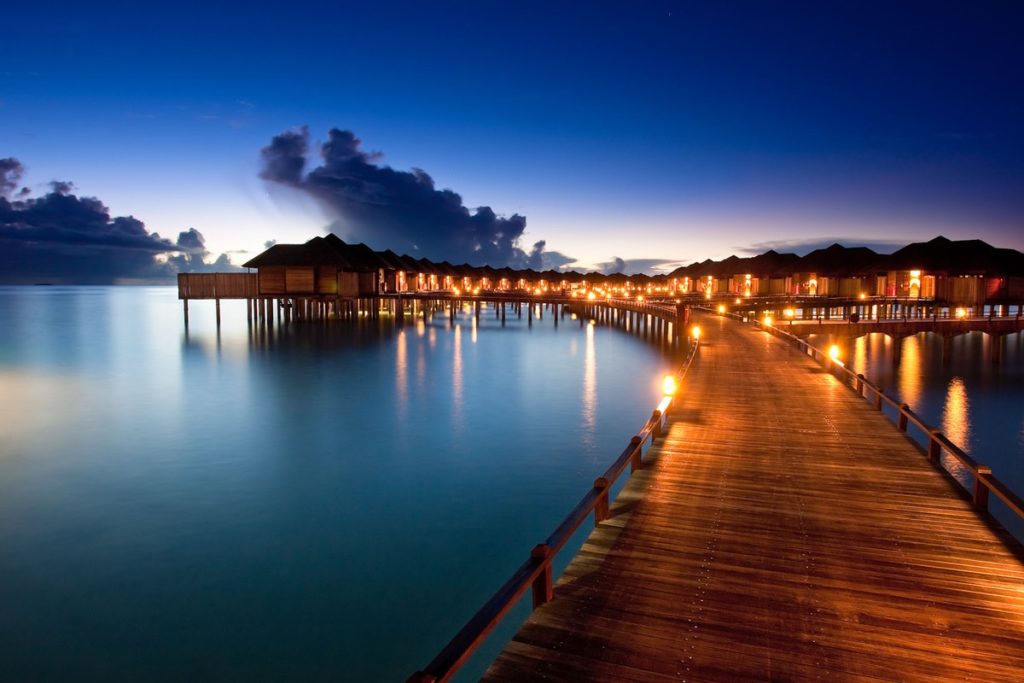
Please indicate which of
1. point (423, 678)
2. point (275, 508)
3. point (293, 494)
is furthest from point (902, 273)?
point (423, 678)

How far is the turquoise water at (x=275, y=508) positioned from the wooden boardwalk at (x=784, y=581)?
2.99 m

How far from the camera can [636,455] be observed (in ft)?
26.5

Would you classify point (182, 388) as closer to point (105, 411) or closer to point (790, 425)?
point (105, 411)

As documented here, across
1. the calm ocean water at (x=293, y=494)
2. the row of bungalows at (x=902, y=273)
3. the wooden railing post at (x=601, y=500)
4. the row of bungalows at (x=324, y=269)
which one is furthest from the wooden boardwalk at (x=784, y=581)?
the row of bungalows at (x=902, y=273)

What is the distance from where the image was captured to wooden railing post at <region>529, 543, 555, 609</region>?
4.58 metres

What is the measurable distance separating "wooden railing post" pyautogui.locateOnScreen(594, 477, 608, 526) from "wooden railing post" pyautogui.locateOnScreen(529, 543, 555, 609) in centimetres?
132

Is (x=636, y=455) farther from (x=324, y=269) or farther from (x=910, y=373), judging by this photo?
(x=324, y=269)

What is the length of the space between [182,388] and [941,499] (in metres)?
25.0

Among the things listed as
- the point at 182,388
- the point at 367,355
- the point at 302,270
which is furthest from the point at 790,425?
the point at 302,270

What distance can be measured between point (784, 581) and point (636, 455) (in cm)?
311

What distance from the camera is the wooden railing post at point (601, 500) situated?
605 centimetres

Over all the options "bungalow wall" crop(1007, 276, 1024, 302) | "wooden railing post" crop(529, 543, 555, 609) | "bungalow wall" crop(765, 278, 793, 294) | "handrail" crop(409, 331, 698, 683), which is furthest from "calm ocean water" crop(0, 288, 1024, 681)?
"bungalow wall" crop(765, 278, 793, 294)

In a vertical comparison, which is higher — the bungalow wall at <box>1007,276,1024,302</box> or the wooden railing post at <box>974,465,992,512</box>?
the bungalow wall at <box>1007,276,1024,302</box>

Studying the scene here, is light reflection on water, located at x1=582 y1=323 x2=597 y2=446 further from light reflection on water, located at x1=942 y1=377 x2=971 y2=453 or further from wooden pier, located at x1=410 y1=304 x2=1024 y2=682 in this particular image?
light reflection on water, located at x1=942 y1=377 x2=971 y2=453
